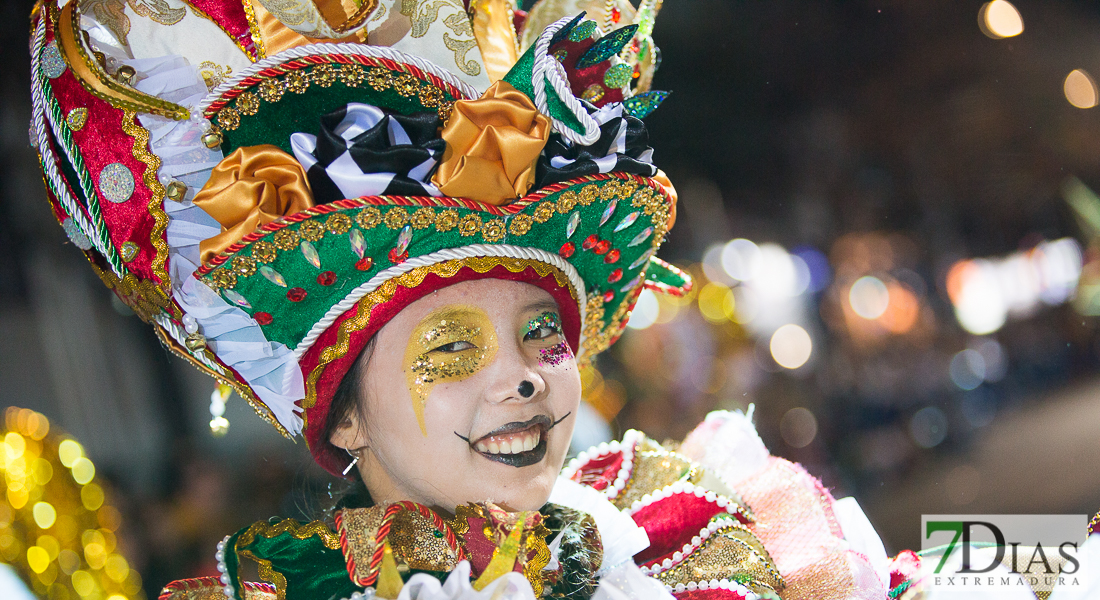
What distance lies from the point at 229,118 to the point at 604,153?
572mm

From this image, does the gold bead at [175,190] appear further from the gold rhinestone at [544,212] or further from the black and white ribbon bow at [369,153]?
the gold rhinestone at [544,212]

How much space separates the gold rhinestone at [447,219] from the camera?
3.82 feet

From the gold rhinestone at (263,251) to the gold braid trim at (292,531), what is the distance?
0.39m

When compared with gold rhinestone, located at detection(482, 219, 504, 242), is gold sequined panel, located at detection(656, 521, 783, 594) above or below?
below

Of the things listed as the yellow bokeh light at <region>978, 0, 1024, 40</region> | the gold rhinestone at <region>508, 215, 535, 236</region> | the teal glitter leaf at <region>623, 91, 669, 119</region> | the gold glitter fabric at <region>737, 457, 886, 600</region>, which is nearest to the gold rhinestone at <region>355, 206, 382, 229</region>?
the gold rhinestone at <region>508, 215, 535, 236</region>

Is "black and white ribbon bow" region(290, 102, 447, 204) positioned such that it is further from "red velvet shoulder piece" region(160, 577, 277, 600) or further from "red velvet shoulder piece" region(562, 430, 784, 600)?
"red velvet shoulder piece" region(562, 430, 784, 600)

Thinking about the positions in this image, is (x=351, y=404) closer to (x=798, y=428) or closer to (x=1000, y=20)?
(x=1000, y=20)

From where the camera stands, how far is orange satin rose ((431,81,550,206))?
1.16 metres

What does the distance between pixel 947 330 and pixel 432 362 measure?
5814 mm

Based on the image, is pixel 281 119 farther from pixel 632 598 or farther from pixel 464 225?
pixel 632 598

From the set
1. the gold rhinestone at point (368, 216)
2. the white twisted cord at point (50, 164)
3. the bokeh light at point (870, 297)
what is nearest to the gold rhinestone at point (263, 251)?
the gold rhinestone at point (368, 216)

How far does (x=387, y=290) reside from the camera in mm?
1213

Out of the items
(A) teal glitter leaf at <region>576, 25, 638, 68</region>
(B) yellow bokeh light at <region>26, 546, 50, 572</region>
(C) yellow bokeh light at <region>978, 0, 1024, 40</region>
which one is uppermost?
(C) yellow bokeh light at <region>978, 0, 1024, 40</region>

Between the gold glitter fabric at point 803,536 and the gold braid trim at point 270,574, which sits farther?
the gold glitter fabric at point 803,536
